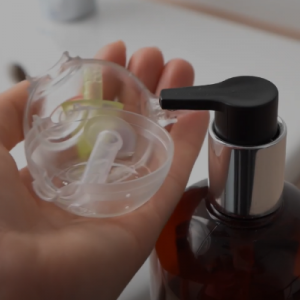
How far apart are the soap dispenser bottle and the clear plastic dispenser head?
64 millimetres

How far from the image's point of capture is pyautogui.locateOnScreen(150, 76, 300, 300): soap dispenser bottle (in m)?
0.24

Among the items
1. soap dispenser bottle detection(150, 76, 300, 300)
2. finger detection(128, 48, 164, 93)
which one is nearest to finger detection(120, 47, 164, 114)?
finger detection(128, 48, 164, 93)

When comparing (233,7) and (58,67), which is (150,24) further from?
(58,67)


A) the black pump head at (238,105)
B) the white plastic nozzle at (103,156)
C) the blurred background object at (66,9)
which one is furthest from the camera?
the blurred background object at (66,9)

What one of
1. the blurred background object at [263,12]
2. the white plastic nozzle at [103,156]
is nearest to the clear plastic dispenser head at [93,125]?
the white plastic nozzle at [103,156]

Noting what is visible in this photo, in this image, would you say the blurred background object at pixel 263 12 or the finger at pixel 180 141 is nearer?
the finger at pixel 180 141

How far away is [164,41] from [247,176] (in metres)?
0.34

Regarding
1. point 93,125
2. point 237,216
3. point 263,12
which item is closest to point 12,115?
point 93,125

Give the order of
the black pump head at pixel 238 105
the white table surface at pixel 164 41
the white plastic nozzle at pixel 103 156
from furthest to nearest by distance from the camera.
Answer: the white table surface at pixel 164 41 < the white plastic nozzle at pixel 103 156 < the black pump head at pixel 238 105

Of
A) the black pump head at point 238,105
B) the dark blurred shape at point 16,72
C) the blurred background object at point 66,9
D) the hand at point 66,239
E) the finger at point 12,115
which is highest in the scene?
the black pump head at point 238,105

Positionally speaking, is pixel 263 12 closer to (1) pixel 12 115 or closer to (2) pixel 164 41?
(2) pixel 164 41

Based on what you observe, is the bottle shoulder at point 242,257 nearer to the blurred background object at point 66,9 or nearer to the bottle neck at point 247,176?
the bottle neck at point 247,176

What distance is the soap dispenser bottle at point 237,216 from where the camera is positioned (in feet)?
0.78

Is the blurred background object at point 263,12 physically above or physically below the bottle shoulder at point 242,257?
above
